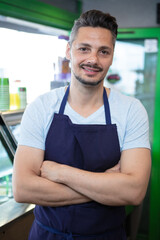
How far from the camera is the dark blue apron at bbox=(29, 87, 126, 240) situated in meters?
1.50

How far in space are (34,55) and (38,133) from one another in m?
1.70

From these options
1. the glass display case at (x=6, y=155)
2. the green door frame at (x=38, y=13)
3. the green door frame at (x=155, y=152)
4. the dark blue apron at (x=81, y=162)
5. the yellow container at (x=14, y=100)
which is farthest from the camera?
the green door frame at (x=155, y=152)

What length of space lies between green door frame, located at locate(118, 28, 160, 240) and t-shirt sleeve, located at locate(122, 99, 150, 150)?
2.02 m

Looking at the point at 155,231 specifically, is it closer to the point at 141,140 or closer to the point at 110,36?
the point at 141,140

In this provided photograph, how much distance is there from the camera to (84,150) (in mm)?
1520

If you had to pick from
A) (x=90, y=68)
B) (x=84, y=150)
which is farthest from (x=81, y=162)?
(x=90, y=68)

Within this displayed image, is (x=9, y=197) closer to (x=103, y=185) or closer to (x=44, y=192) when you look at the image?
(x=44, y=192)

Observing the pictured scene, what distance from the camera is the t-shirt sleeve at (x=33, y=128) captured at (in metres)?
1.50

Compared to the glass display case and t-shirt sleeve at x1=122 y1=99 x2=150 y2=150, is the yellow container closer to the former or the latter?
the glass display case

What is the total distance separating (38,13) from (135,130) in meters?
1.73

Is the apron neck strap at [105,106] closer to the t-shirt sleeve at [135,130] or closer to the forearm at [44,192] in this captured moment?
the t-shirt sleeve at [135,130]

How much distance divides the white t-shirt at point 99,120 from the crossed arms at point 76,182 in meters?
0.05

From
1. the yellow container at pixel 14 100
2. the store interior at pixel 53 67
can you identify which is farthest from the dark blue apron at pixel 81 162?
the yellow container at pixel 14 100

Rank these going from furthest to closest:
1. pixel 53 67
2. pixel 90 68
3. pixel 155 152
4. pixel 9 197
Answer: pixel 155 152
pixel 53 67
pixel 9 197
pixel 90 68
